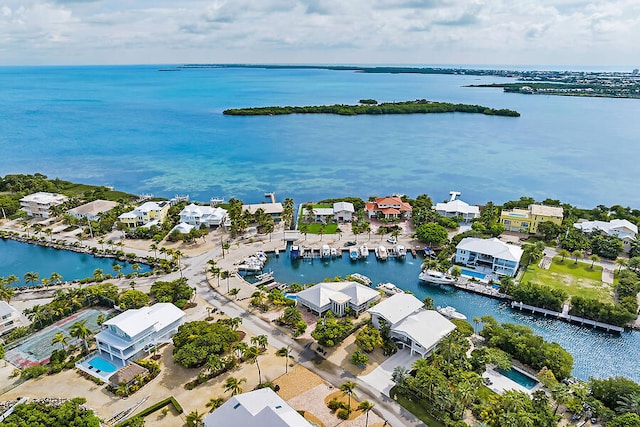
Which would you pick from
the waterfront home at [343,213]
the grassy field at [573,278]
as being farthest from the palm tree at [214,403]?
the waterfront home at [343,213]

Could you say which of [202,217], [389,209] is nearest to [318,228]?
[389,209]

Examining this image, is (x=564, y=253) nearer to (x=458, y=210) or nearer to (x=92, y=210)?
(x=458, y=210)

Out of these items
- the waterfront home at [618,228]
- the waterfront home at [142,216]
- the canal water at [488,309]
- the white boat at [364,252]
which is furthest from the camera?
the waterfront home at [142,216]

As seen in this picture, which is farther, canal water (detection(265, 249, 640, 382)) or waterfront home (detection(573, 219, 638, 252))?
waterfront home (detection(573, 219, 638, 252))

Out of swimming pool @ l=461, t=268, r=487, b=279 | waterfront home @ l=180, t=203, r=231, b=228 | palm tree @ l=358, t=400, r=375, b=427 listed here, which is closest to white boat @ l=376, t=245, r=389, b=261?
swimming pool @ l=461, t=268, r=487, b=279

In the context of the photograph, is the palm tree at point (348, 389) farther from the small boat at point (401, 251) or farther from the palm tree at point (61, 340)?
the small boat at point (401, 251)

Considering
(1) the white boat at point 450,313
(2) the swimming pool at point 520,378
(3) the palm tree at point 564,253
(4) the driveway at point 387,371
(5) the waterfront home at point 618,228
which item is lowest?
(2) the swimming pool at point 520,378

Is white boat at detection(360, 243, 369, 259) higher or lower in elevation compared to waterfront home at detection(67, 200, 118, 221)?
lower

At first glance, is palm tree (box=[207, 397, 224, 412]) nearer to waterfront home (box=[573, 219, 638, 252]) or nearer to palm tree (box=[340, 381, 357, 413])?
palm tree (box=[340, 381, 357, 413])

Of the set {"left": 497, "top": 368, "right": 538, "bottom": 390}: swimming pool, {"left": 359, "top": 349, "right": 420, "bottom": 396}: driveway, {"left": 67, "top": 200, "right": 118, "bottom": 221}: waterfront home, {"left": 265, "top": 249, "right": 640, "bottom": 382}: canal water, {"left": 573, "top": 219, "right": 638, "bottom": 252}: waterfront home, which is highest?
{"left": 573, "top": 219, "right": 638, "bottom": 252}: waterfront home
